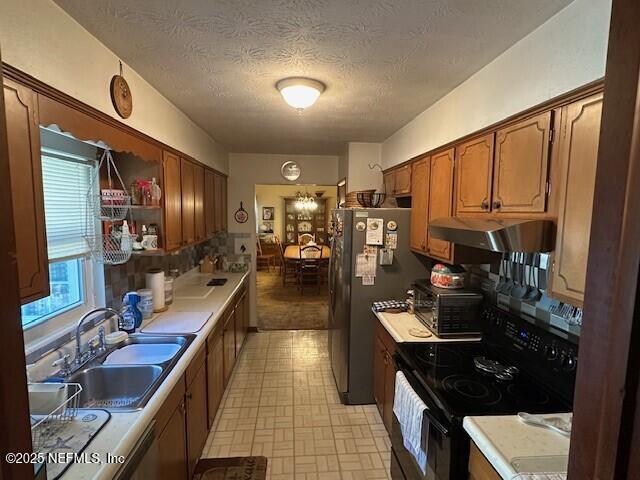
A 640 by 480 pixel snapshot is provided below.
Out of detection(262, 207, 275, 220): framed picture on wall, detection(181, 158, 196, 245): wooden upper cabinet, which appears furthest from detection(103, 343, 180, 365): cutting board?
detection(262, 207, 275, 220): framed picture on wall

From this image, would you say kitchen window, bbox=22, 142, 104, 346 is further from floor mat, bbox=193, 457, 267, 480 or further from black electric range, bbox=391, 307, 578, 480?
black electric range, bbox=391, 307, 578, 480

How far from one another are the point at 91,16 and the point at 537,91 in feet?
6.08

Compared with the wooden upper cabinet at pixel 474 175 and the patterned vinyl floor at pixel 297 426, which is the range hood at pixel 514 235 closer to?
the wooden upper cabinet at pixel 474 175

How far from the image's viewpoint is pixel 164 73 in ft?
6.22

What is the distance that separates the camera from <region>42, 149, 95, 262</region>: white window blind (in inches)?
68.5

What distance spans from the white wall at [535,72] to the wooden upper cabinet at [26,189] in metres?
1.89

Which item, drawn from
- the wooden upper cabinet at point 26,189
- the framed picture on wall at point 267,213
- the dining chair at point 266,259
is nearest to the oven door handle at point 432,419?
the wooden upper cabinet at point 26,189

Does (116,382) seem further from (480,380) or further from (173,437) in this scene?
(480,380)

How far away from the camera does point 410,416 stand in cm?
166

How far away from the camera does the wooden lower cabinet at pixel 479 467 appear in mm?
1160

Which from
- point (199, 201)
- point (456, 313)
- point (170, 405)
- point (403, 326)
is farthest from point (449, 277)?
point (199, 201)

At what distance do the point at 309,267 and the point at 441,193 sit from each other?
4646mm

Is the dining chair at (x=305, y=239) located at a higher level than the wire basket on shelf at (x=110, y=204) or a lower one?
lower

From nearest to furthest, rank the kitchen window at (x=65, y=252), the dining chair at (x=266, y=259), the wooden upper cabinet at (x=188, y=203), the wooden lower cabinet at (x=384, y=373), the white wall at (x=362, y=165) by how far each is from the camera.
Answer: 1. the kitchen window at (x=65, y=252)
2. the wooden lower cabinet at (x=384, y=373)
3. the wooden upper cabinet at (x=188, y=203)
4. the white wall at (x=362, y=165)
5. the dining chair at (x=266, y=259)
